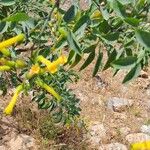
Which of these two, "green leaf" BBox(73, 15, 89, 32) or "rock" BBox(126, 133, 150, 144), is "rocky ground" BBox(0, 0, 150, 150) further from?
"green leaf" BBox(73, 15, 89, 32)

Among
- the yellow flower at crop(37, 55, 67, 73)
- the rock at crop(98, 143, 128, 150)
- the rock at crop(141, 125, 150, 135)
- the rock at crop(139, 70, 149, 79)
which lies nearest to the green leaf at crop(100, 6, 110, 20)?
the yellow flower at crop(37, 55, 67, 73)

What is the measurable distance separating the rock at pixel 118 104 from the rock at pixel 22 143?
0.79 m

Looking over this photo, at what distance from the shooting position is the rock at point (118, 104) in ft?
12.7

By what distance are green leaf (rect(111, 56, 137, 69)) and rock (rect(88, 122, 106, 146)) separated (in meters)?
2.74

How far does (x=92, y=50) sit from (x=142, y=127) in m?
2.84

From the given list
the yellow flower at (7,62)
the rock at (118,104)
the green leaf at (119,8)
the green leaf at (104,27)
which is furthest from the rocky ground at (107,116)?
the green leaf at (119,8)

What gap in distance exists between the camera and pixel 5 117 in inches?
140

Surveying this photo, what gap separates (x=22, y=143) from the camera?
3.36 meters

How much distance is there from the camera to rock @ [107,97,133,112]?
12.7 feet

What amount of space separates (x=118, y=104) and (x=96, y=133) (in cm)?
40

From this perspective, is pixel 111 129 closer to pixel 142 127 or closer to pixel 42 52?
pixel 142 127

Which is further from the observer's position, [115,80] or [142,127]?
[115,80]

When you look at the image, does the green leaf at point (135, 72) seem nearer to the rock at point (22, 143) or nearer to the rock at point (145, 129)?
the rock at point (22, 143)

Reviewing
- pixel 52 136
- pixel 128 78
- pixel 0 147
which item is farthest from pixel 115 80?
pixel 128 78
